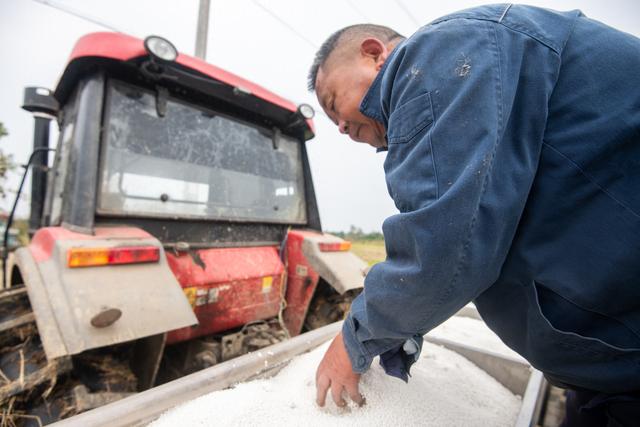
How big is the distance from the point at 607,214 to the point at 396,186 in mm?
398

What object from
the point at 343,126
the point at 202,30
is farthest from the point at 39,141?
the point at 202,30

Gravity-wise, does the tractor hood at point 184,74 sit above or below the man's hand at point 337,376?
above

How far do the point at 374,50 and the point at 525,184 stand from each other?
1.76 ft

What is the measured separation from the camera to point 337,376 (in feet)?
2.97

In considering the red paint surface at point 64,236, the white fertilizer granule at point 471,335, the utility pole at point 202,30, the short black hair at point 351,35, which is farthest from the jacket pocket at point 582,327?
the utility pole at point 202,30

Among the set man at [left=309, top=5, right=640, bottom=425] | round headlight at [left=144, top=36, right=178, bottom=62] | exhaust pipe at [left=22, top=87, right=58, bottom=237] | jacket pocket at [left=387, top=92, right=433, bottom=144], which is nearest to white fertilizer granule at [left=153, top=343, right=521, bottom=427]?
man at [left=309, top=5, right=640, bottom=425]

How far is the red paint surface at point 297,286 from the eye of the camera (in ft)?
7.27

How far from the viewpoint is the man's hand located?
88cm

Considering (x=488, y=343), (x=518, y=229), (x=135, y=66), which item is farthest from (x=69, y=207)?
(x=488, y=343)

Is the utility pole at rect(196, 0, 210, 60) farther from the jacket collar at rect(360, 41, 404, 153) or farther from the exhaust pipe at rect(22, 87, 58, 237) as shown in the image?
the jacket collar at rect(360, 41, 404, 153)

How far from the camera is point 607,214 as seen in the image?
61cm

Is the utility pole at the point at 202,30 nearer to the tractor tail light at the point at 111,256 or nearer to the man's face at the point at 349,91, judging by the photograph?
the tractor tail light at the point at 111,256

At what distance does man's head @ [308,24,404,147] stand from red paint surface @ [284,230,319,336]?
1.39m

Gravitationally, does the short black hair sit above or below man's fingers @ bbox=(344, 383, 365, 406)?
above
